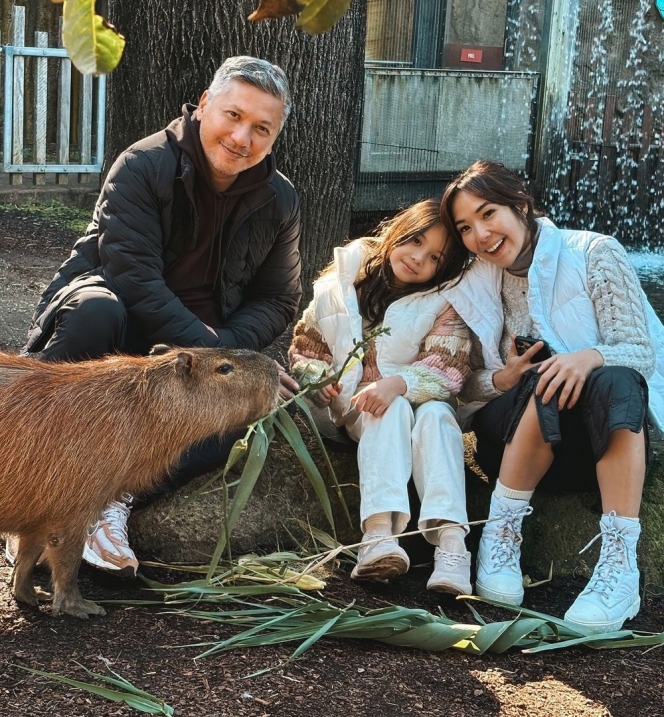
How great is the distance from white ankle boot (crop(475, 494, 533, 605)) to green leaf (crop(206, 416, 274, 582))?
79 centimetres

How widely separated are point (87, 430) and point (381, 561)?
3.09ft

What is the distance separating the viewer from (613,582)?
3.00 meters

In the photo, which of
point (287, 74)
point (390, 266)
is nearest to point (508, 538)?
point (390, 266)

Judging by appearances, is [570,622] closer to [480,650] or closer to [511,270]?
[480,650]

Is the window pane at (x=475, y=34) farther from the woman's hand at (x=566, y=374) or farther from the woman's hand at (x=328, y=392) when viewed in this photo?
the woman's hand at (x=566, y=374)

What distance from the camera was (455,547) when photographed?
3098mm

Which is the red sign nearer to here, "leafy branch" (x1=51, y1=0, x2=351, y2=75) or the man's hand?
the man's hand

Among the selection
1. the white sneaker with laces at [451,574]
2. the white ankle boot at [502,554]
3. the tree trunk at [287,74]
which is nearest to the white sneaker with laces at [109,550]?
the white sneaker with laces at [451,574]

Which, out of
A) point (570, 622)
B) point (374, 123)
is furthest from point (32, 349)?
point (374, 123)

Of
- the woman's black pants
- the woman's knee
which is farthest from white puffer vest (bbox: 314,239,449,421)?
the woman's black pants

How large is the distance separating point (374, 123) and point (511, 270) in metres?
4.87

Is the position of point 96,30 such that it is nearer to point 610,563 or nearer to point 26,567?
point 26,567

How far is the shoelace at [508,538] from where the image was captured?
10.4ft

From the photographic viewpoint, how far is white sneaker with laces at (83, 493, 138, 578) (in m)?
3.01
